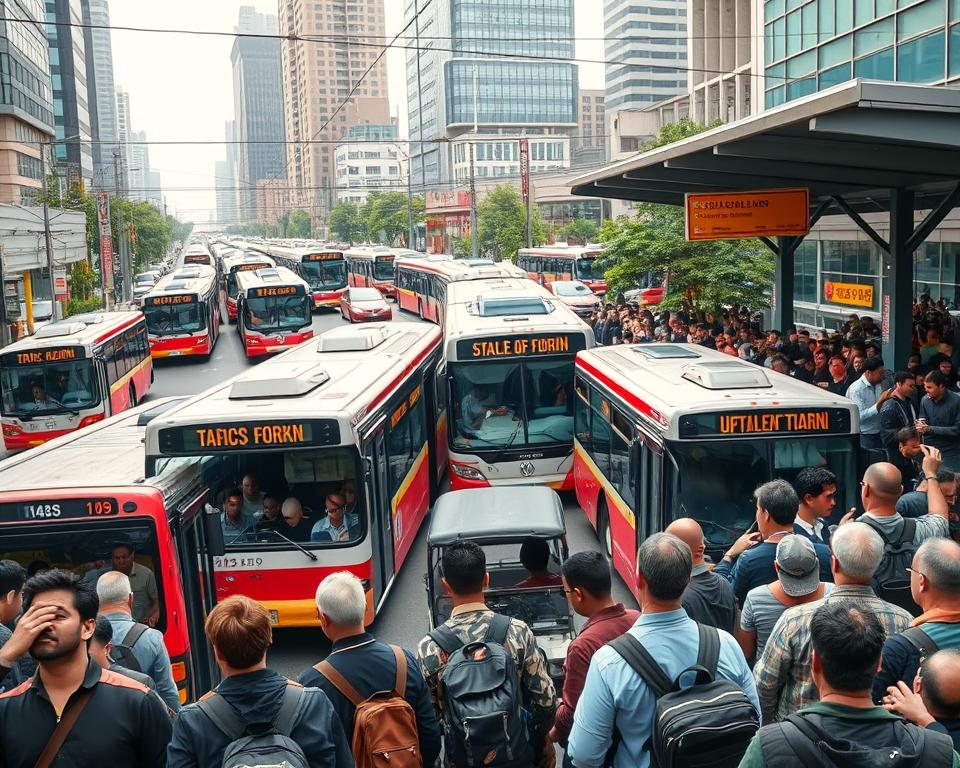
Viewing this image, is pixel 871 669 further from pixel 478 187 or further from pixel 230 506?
pixel 478 187

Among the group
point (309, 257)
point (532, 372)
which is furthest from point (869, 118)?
point (309, 257)

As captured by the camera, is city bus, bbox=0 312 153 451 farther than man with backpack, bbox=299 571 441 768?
Yes

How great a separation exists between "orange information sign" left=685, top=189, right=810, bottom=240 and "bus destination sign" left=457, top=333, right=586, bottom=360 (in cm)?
577

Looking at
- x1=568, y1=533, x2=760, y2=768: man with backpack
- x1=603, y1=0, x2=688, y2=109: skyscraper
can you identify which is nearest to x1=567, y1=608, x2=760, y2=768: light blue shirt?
x1=568, y1=533, x2=760, y2=768: man with backpack

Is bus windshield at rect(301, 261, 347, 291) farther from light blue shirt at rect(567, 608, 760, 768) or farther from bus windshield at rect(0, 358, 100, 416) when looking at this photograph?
light blue shirt at rect(567, 608, 760, 768)

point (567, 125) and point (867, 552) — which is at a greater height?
point (567, 125)

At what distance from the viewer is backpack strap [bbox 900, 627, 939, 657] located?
4.77 m

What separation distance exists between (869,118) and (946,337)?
755cm

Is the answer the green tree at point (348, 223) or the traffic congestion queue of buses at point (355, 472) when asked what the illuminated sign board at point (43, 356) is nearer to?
the traffic congestion queue of buses at point (355, 472)

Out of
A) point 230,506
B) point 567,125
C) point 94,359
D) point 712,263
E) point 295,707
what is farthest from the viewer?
point 567,125

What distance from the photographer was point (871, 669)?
12.3 feet

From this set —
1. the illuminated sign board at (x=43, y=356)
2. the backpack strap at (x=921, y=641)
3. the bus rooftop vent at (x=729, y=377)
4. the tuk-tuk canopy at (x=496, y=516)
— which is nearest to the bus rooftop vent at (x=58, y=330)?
the illuminated sign board at (x=43, y=356)

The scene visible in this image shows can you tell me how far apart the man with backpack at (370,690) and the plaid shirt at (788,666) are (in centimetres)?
150

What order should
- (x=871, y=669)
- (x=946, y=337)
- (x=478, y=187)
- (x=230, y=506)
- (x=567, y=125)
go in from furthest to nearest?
(x=567, y=125) < (x=478, y=187) < (x=946, y=337) < (x=230, y=506) < (x=871, y=669)
